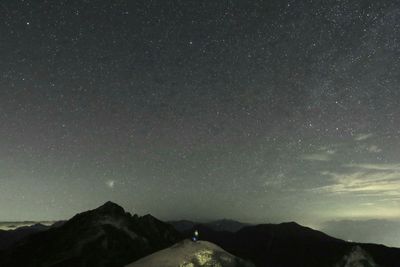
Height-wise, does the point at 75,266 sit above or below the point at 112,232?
below

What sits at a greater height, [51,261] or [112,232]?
[112,232]

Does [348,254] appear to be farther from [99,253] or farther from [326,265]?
[99,253]

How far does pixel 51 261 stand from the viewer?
17500 cm

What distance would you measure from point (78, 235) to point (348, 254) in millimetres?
124016

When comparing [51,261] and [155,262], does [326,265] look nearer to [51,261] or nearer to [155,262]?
[155,262]

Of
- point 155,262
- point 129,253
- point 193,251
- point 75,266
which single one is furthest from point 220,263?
point 129,253

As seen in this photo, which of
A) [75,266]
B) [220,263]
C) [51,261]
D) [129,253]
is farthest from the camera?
[129,253]

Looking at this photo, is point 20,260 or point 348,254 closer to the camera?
point 348,254

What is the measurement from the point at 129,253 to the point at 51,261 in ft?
116

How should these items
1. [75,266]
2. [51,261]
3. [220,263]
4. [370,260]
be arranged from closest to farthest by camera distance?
[220,263] < [370,260] < [75,266] < [51,261]

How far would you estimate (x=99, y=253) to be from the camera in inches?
7037

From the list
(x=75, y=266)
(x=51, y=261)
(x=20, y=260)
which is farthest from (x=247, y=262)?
(x=20, y=260)

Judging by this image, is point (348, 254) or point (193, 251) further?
point (348, 254)

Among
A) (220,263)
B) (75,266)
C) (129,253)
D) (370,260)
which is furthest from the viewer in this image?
(129,253)
